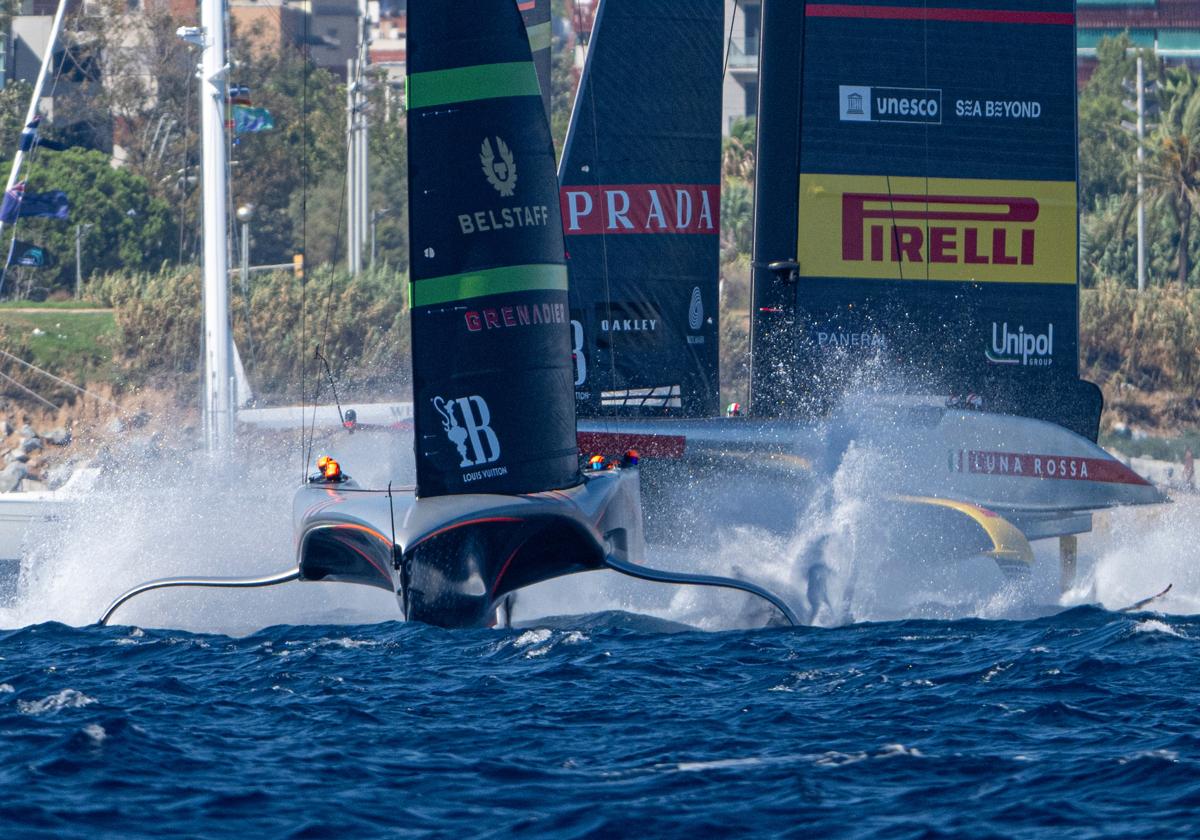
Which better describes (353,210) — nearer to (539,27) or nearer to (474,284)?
(539,27)

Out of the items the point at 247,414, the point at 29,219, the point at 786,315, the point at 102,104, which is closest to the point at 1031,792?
the point at 786,315

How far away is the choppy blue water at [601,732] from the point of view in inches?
307

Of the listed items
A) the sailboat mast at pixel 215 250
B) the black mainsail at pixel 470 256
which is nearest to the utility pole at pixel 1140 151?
the sailboat mast at pixel 215 250

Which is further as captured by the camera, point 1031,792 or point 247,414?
point 247,414

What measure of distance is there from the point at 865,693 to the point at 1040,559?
34.7 ft

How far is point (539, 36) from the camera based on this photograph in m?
19.5

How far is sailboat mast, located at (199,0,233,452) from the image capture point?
843 inches

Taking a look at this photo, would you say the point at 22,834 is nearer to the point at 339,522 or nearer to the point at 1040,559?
the point at 339,522

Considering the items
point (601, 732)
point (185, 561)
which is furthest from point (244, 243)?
point (601, 732)

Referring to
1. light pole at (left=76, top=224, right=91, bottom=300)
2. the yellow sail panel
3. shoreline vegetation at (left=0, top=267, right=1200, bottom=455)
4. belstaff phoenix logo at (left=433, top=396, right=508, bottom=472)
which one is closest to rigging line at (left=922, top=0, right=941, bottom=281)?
the yellow sail panel

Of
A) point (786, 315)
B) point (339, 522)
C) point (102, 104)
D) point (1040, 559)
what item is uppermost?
point (102, 104)

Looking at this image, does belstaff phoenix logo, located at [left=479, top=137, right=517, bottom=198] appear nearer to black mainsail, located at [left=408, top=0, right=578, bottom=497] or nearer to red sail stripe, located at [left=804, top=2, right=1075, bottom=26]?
black mainsail, located at [left=408, top=0, right=578, bottom=497]

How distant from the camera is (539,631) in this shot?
12695mm

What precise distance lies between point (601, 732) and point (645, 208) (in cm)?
992
